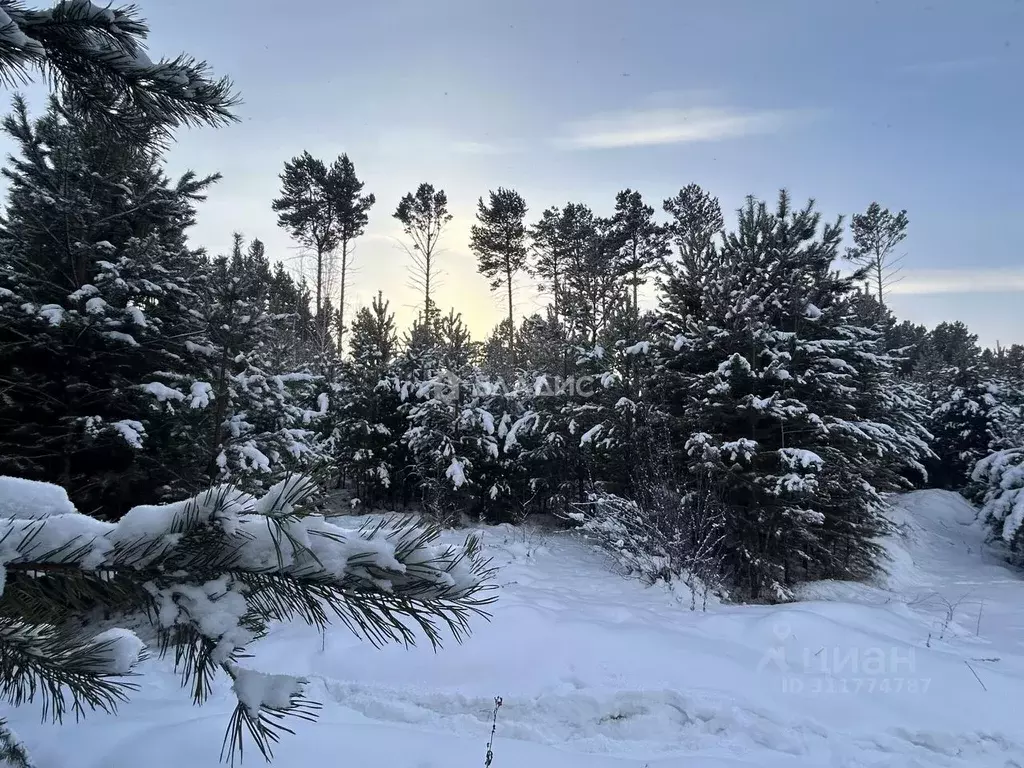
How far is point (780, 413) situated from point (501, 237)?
2110 cm

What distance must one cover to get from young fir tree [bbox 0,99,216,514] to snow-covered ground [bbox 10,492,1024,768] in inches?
129

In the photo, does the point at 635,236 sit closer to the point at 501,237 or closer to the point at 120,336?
the point at 501,237

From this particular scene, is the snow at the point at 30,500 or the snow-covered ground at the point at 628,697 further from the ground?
the snow at the point at 30,500

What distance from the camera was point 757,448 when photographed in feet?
25.1

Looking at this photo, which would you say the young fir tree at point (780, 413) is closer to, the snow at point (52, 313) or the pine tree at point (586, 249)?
the snow at point (52, 313)

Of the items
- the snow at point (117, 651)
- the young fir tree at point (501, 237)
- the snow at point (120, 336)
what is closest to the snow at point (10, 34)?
the snow at point (117, 651)

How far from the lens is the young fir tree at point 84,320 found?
5910mm

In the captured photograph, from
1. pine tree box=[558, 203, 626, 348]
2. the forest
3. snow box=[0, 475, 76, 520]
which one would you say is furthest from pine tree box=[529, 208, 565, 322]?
snow box=[0, 475, 76, 520]

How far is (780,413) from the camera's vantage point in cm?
757

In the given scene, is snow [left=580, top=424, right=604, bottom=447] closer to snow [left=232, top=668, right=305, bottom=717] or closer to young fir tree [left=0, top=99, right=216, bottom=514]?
young fir tree [left=0, top=99, right=216, bottom=514]

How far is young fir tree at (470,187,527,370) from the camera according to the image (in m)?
25.9

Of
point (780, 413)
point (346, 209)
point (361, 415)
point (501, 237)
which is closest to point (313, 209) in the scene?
point (346, 209)

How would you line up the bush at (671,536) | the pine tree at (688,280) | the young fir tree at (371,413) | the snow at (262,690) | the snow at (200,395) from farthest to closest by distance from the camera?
the young fir tree at (371,413) → the pine tree at (688,280) → the bush at (671,536) → the snow at (200,395) → the snow at (262,690)

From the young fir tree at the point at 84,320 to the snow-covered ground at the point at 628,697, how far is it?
129 inches
